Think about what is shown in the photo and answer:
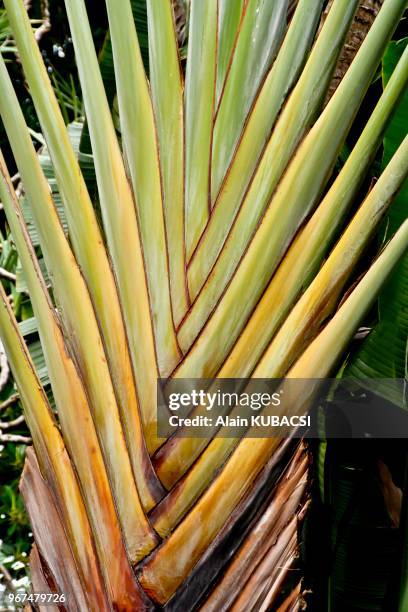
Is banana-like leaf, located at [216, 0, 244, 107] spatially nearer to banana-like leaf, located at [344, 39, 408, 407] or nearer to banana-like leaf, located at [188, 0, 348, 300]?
banana-like leaf, located at [188, 0, 348, 300]

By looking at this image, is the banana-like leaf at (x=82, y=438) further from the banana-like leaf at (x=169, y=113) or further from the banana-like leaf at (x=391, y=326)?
the banana-like leaf at (x=391, y=326)

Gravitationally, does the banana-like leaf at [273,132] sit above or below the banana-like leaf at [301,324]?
above

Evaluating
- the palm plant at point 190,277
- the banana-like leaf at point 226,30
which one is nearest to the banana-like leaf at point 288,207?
the palm plant at point 190,277

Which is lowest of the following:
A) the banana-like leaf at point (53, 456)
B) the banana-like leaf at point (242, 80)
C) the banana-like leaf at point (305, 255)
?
the banana-like leaf at point (53, 456)

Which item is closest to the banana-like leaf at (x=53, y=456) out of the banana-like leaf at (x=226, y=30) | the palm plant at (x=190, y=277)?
the palm plant at (x=190, y=277)

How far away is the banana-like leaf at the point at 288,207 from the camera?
43 cm

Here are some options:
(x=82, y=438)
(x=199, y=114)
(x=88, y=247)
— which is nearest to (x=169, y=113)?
(x=199, y=114)

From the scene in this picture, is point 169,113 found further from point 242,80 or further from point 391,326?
point 391,326

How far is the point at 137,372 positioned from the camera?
0.44 metres

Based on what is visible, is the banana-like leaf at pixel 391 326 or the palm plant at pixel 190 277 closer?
the palm plant at pixel 190 277

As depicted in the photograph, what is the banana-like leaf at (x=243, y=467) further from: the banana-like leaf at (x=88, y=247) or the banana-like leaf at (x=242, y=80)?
the banana-like leaf at (x=242, y=80)

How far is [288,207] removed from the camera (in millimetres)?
438

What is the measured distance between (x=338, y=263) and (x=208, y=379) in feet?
0.42

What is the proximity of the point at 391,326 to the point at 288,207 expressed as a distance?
20cm
